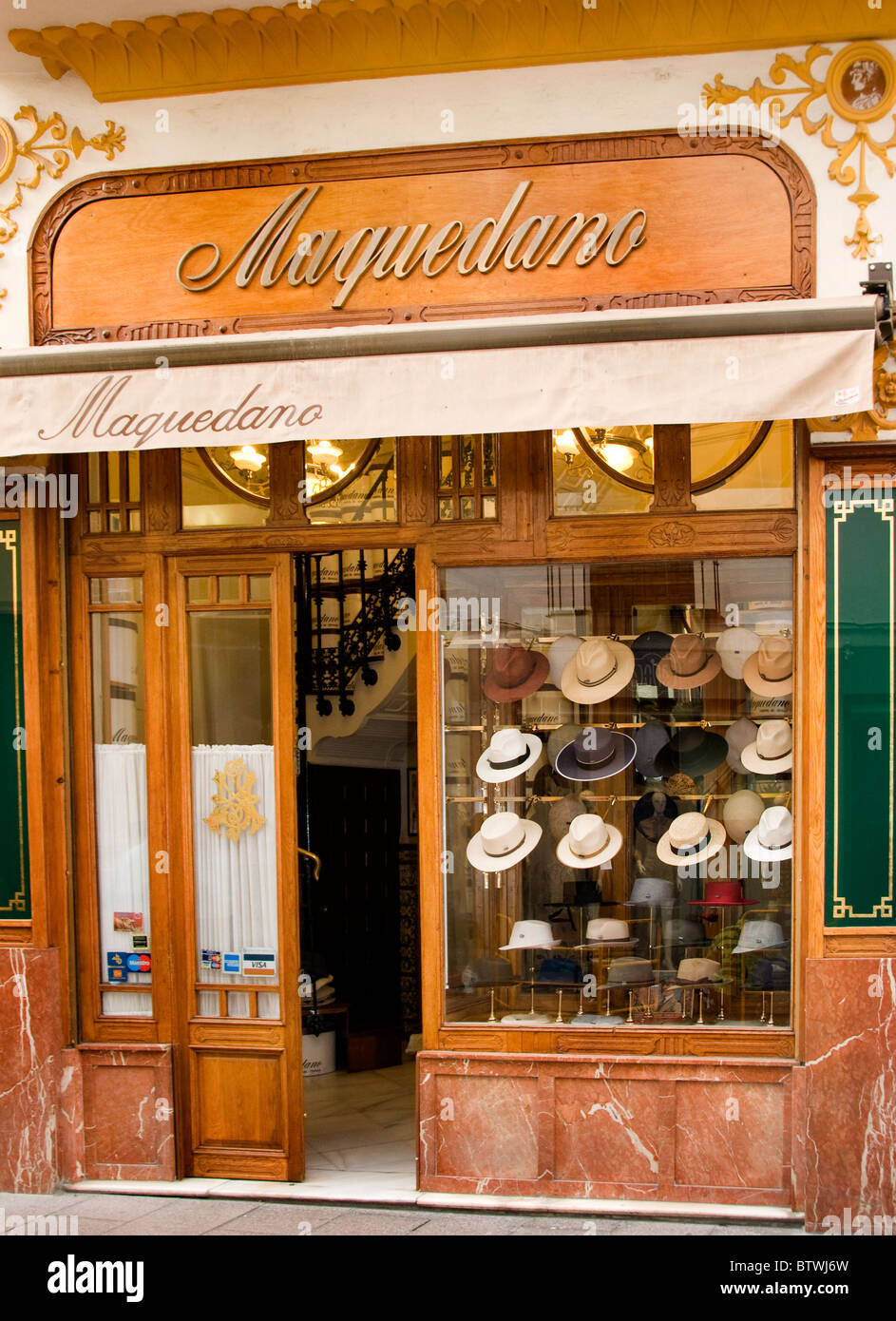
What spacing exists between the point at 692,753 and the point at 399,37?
12.4 ft

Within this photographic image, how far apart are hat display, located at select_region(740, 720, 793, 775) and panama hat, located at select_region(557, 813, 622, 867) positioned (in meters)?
0.76

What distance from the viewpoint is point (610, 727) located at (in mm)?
6461

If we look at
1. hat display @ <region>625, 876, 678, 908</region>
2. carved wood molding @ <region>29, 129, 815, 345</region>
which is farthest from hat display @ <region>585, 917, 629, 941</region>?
carved wood molding @ <region>29, 129, 815, 345</region>

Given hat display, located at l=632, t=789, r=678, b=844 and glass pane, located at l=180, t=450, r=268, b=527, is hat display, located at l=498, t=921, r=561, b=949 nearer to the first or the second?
hat display, located at l=632, t=789, r=678, b=844

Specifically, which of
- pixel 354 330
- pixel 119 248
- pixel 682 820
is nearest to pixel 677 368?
pixel 354 330

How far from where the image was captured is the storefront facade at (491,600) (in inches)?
231

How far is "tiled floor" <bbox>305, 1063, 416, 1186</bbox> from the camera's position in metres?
6.77

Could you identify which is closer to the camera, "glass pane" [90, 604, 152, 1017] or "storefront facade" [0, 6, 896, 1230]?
"storefront facade" [0, 6, 896, 1230]

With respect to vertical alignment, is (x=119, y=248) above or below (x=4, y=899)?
above

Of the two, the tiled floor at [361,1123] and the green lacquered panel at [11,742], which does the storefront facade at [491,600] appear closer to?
the green lacquered panel at [11,742]

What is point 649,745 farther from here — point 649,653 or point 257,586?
point 257,586
